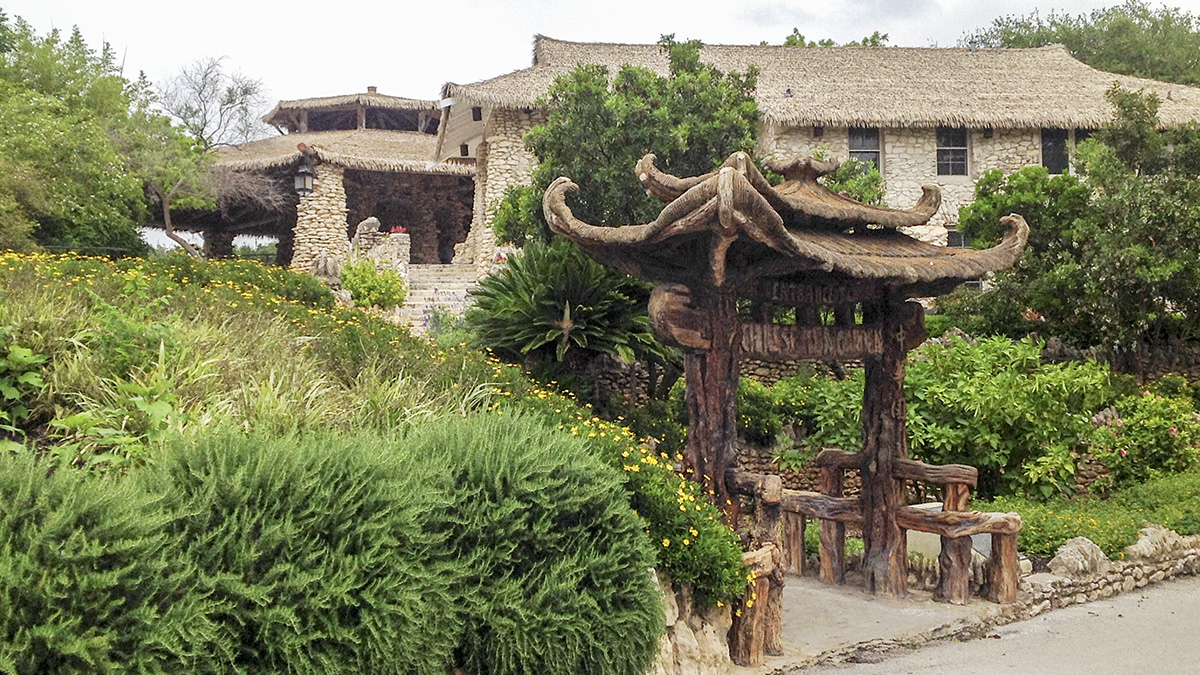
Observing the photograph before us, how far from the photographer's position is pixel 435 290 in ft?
77.9

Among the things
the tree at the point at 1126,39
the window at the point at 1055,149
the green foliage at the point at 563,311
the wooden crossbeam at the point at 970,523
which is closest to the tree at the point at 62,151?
the green foliage at the point at 563,311

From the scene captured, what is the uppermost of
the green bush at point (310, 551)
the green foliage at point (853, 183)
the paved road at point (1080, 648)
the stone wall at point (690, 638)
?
the green foliage at point (853, 183)

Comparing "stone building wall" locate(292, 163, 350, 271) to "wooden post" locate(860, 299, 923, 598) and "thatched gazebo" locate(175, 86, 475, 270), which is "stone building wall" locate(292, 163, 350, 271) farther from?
"wooden post" locate(860, 299, 923, 598)

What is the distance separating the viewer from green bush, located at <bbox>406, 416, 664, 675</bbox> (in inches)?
224

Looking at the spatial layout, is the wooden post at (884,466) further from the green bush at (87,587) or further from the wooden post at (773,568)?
the green bush at (87,587)

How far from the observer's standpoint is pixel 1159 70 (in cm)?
3797

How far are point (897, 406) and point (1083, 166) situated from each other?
12.8m

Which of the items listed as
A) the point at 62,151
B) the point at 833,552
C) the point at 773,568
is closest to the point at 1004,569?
the point at 833,552

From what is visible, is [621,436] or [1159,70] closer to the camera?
[621,436]

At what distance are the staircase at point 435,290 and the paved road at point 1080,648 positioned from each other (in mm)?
13252

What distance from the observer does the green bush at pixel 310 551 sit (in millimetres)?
4598

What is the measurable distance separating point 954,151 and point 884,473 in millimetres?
20044

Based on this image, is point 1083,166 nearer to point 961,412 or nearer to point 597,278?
point 961,412

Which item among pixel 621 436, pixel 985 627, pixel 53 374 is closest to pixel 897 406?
pixel 985 627
